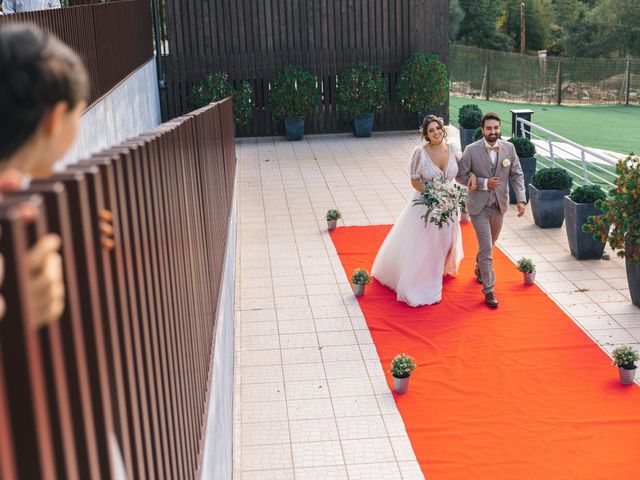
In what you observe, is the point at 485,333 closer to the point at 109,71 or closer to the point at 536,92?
the point at 109,71

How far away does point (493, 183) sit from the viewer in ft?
33.4

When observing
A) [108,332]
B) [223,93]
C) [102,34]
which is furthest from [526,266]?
[223,93]

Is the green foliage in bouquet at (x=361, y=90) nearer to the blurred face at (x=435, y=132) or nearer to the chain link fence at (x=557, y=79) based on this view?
the blurred face at (x=435, y=132)

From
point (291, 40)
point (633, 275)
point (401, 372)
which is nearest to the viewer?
point (401, 372)

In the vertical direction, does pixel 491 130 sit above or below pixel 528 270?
above

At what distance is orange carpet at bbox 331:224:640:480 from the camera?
688cm

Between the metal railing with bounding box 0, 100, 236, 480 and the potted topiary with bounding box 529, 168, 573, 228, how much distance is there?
9.65 metres

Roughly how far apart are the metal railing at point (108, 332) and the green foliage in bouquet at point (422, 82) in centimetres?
1856

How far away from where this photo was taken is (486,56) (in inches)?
1639

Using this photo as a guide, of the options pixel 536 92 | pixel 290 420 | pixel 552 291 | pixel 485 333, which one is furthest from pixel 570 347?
pixel 536 92

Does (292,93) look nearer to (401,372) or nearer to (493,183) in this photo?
(493,183)

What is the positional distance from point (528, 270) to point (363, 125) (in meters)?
12.6

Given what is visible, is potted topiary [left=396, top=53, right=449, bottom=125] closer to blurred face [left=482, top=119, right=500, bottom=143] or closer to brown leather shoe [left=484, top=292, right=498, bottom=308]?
blurred face [left=482, top=119, right=500, bottom=143]

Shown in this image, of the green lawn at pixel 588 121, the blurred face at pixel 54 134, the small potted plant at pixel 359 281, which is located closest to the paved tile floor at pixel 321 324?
the small potted plant at pixel 359 281
